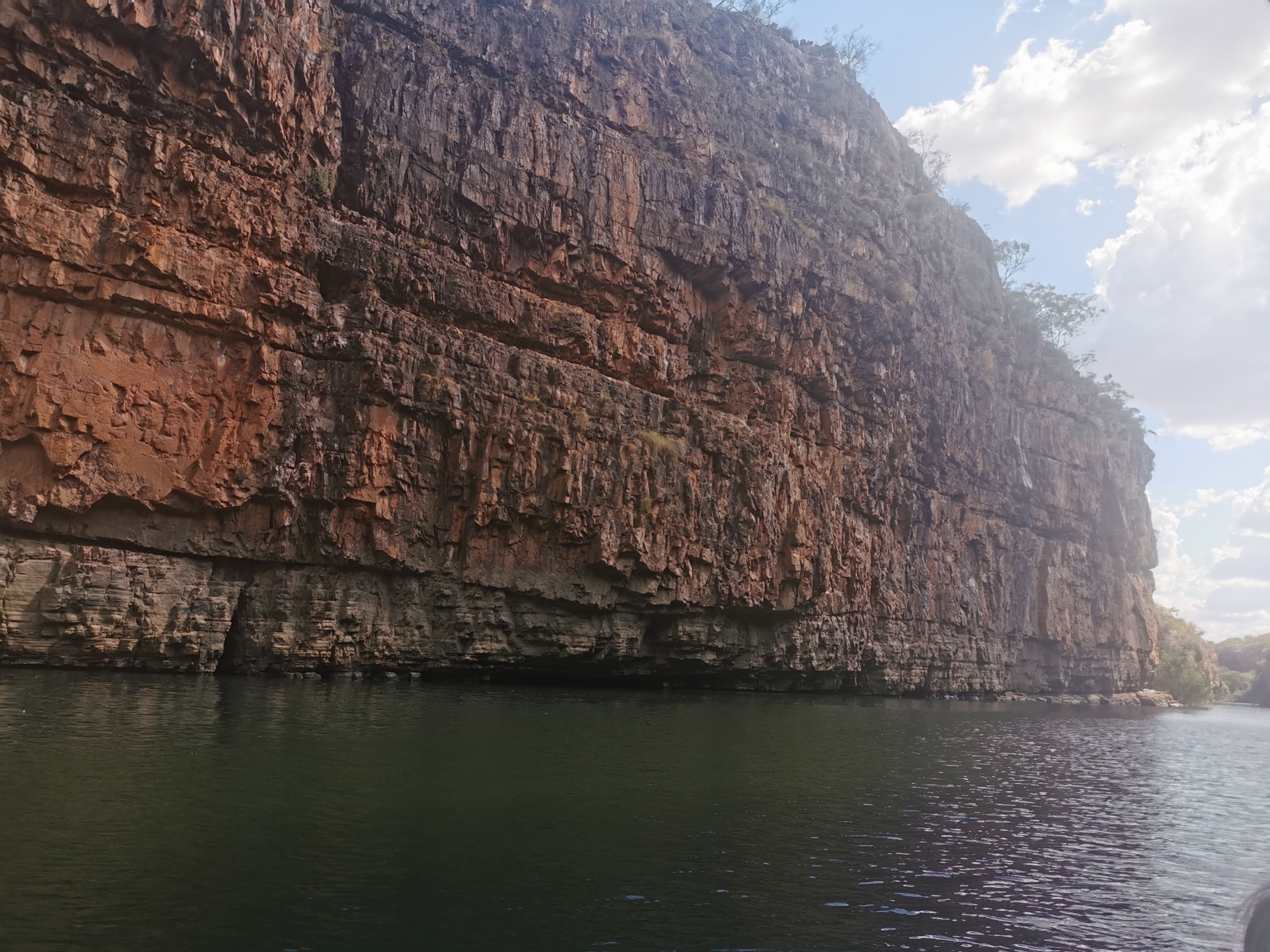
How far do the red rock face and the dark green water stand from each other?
26.7 feet

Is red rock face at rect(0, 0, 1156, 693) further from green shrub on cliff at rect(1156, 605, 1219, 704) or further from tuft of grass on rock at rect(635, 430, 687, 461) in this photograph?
green shrub on cliff at rect(1156, 605, 1219, 704)

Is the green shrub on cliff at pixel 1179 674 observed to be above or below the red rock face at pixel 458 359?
below

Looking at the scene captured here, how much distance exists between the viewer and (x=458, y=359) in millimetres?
35719

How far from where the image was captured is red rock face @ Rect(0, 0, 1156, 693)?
28.0 m

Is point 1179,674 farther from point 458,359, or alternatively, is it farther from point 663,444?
point 458,359

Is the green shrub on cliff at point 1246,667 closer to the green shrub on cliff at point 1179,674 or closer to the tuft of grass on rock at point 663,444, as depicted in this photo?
the green shrub on cliff at point 1179,674

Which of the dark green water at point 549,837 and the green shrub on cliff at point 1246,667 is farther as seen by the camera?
the green shrub on cliff at point 1246,667

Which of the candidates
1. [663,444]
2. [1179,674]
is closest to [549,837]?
[663,444]

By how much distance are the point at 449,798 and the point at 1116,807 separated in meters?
15.2

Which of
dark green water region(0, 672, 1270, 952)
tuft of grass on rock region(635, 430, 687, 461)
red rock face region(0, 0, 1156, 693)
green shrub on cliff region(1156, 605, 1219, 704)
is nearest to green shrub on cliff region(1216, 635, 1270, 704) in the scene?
green shrub on cliff region(1156, 605, 1219, 704)

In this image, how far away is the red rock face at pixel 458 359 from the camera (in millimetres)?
27953

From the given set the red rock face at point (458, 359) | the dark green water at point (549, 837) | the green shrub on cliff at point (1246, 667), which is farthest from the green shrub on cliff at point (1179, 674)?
the dark green water at point (549, 837)

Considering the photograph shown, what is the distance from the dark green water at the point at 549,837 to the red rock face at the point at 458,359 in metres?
8.13

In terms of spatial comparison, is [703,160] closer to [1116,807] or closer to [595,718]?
[595,718]
